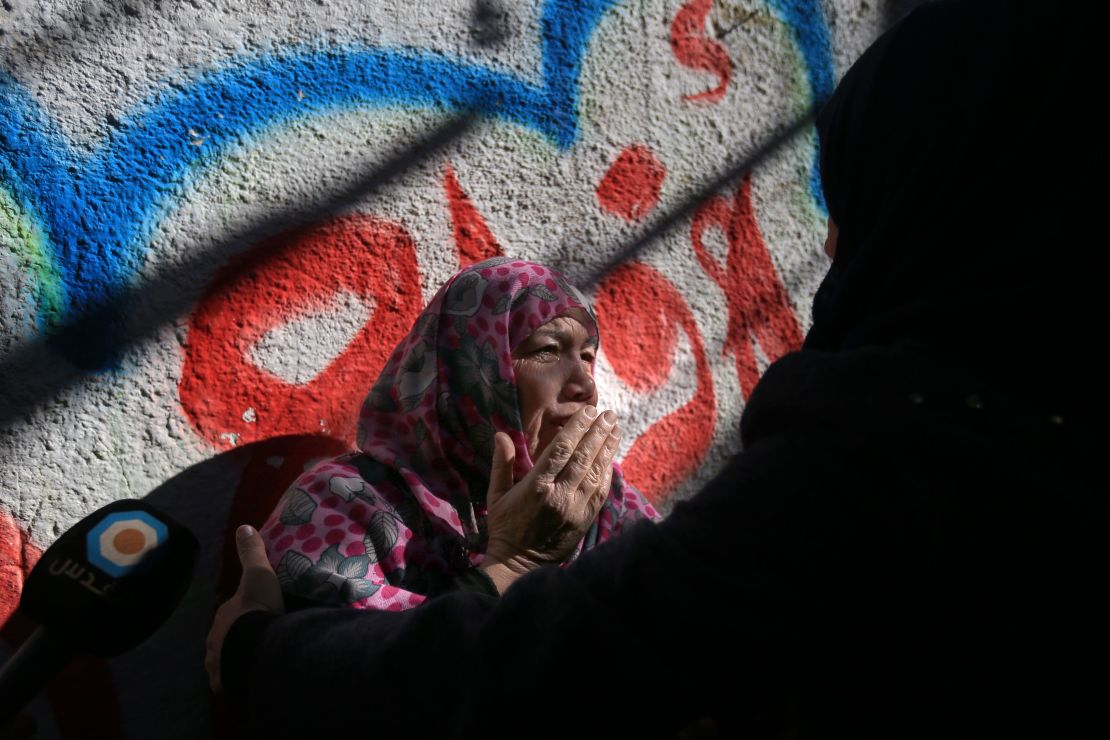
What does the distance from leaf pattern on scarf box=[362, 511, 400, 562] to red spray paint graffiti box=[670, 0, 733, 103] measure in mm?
1676

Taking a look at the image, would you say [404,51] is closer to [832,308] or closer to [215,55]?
[215,55]

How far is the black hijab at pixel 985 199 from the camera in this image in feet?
2.62

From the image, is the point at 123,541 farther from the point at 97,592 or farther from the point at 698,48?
the point at 698,48

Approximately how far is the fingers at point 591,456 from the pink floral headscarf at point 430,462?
16 cm

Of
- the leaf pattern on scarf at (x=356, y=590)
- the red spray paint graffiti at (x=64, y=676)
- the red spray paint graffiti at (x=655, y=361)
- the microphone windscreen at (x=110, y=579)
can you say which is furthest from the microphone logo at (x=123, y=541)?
the red spray paint graffiti at (x=655, y=361)

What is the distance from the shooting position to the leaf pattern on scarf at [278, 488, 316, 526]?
1.61 m

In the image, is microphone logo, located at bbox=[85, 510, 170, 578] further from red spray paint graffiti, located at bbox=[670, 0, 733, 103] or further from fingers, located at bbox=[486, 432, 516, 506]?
red spray paint graffiti, located at bbox=[670, 0, 733, 103]

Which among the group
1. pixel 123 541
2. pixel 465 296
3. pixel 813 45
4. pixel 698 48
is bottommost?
pixel 465 296

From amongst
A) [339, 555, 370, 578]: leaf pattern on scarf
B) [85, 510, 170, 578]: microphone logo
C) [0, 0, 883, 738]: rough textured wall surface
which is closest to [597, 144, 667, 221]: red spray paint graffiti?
[0, 0, 883, 738]: rough textured wall surface

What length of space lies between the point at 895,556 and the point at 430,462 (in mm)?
1185

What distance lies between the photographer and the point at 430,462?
1788 millimetres

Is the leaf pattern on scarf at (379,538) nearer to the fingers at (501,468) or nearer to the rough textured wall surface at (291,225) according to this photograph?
the fingers at (501,468)

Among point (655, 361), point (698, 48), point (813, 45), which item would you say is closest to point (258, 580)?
point (655, 361)

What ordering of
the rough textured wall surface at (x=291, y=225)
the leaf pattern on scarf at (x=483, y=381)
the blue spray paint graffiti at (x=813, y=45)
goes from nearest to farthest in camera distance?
the rough textured wall surface at (x=291, y=225) < the leaf pattern on scarf at (x=483, y=381) < the blue spray paint graffiti at (x=813, y=45)
